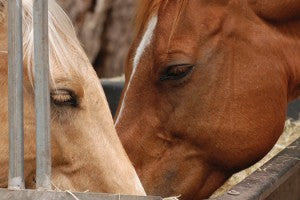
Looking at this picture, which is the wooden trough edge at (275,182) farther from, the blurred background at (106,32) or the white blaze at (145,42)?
the blurred background at (106,32)

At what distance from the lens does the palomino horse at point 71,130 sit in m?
2.15

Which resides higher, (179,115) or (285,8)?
(285,8)

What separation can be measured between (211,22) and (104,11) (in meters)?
2.79

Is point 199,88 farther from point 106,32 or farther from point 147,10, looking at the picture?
point 106,32

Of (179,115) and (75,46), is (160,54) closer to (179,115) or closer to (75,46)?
(179,115)

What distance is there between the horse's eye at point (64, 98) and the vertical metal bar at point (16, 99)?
238 mm

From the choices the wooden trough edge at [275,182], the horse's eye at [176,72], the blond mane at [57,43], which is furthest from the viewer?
the horse's eye at [176,72]

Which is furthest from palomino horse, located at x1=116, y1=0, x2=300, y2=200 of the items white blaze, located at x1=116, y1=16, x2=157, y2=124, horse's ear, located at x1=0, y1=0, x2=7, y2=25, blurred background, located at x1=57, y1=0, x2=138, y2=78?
blurred background, located at x1=57, y1=0, x2=138, y2=78

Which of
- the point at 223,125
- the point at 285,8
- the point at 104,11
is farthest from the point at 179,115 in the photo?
the point at 104,11

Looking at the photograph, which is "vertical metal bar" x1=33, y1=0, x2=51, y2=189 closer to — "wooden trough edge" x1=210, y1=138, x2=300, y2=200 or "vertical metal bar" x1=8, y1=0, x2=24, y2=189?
"vertical metal bar" x1=8, y1=0, x2=24, y2=189

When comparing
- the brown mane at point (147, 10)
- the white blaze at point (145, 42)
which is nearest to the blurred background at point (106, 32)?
the brown mane at point (147, 10)

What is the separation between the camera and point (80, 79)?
7.19ft

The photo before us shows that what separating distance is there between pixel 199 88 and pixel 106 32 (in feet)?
9.57

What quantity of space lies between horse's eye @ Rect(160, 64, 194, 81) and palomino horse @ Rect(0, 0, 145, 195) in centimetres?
91
